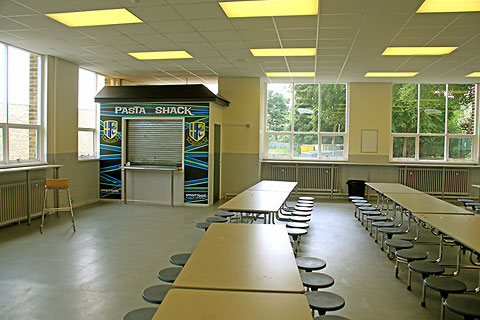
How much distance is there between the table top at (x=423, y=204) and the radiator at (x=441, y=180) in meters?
4.42

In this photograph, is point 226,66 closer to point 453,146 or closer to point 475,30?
point 475,30

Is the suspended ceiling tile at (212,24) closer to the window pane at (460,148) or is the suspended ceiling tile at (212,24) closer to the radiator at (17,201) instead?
the radiator at (17,201)

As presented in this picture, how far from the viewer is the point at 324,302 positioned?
8.52 feet

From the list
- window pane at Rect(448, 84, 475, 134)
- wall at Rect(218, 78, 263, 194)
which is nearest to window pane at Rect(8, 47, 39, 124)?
wall at Rect(218, 78, 263, 194)

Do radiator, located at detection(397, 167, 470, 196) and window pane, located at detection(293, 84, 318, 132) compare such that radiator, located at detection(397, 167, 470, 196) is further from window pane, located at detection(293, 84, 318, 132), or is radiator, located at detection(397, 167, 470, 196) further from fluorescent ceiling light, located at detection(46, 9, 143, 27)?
fluorescent ceiling light, located at detection(46, 9, 143, 27)

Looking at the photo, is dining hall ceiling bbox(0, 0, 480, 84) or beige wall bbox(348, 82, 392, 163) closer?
dining hall ceiling bbox(0, 0, 480, 84)

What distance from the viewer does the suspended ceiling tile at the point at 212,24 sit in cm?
559

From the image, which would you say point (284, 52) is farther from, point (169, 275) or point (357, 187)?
point (169, 275)

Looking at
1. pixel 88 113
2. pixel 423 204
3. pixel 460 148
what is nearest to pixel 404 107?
pixel 460 148

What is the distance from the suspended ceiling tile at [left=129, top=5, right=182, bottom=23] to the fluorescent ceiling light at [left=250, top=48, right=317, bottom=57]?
2.30 metres

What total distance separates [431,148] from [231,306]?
35.5ft

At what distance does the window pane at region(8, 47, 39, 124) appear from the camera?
7.08 m

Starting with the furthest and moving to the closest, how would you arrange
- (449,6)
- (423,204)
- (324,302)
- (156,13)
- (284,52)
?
1. (284,52)
2. (423,204)
3. (156,13)
4. (449,6)
5. (324,302)

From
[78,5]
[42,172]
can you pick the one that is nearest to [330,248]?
[78,5]
